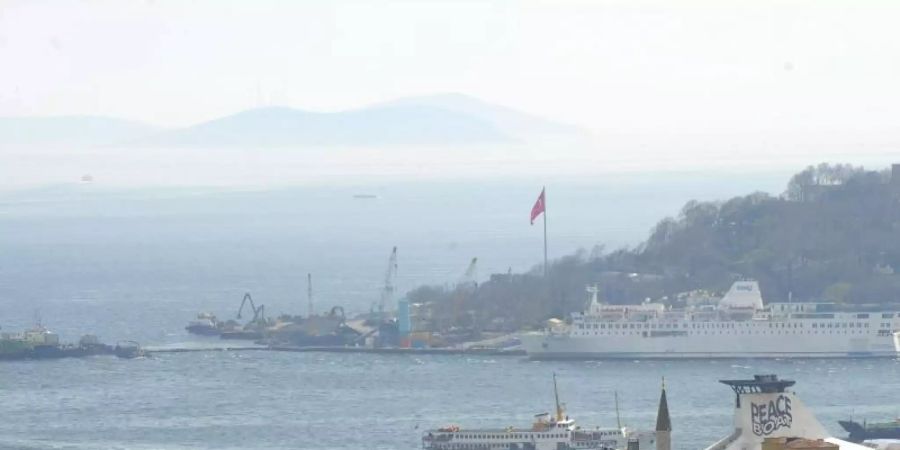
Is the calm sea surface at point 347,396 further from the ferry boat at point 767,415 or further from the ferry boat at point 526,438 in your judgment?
the ferry boat at point 767,415

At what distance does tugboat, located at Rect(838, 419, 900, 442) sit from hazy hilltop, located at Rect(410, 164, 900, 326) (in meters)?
27.9

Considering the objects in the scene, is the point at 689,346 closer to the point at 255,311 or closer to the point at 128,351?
the point at 128,351

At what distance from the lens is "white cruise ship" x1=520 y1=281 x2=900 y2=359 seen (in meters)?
62.5

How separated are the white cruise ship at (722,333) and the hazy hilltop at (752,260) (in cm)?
626

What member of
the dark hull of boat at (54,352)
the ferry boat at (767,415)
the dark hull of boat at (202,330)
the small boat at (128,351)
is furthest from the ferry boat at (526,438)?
the dark hull of boat at (202,330)

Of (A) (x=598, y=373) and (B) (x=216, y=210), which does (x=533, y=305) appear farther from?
(B) (x=216, y=210)

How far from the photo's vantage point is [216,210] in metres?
187

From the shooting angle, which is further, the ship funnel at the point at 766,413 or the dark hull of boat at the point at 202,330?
the dark hull of boat at the point at 202,330

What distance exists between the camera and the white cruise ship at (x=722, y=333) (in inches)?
2461

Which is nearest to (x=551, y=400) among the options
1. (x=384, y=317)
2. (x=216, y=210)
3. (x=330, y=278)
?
(x=384, y=317)

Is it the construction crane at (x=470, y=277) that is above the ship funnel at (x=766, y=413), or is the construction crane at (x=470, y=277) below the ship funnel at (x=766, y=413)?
above

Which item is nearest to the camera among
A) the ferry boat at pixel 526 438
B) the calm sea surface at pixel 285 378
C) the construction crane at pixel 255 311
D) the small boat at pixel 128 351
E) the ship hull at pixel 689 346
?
the ferry boat at pixel 526 438

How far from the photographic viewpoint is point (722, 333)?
64.1 metres

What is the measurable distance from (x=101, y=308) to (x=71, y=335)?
10400mm
